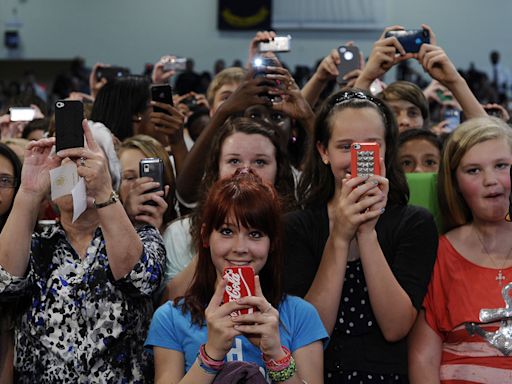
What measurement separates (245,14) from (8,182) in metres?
11.2

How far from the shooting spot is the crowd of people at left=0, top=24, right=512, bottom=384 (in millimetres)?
2289

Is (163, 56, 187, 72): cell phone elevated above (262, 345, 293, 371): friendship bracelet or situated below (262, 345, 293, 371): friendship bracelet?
above

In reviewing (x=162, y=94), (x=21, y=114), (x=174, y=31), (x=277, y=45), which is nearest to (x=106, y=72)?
(x=21, y=114)

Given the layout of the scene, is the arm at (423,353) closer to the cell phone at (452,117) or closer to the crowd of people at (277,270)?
the crowd of people at (277,270)

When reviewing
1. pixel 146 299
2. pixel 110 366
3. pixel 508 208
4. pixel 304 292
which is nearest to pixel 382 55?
pixel 508 208

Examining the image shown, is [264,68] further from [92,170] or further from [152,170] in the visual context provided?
[92,170]

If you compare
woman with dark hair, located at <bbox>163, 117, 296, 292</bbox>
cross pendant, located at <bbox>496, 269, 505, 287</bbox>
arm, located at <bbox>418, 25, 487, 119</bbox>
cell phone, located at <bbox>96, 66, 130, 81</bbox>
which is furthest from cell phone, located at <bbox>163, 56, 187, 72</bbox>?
cross pendant, located at <bbox>496, 269, 505, 287</bbox>

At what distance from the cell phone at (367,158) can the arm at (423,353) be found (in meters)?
0.49

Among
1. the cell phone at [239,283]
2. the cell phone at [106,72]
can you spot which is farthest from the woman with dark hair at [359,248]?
the cell phone at [106,72]

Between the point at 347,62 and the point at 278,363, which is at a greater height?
the point at 347,62

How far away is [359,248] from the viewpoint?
2424mm

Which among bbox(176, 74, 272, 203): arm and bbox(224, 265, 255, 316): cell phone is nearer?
bbox(224, 265, 255, 316): cell phone

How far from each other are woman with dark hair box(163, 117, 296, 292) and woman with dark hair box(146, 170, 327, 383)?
412mm

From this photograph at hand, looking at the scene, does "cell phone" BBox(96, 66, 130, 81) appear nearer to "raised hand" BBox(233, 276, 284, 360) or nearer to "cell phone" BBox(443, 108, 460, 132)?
"cell phone" BBox(443, 108, 460, 132)
